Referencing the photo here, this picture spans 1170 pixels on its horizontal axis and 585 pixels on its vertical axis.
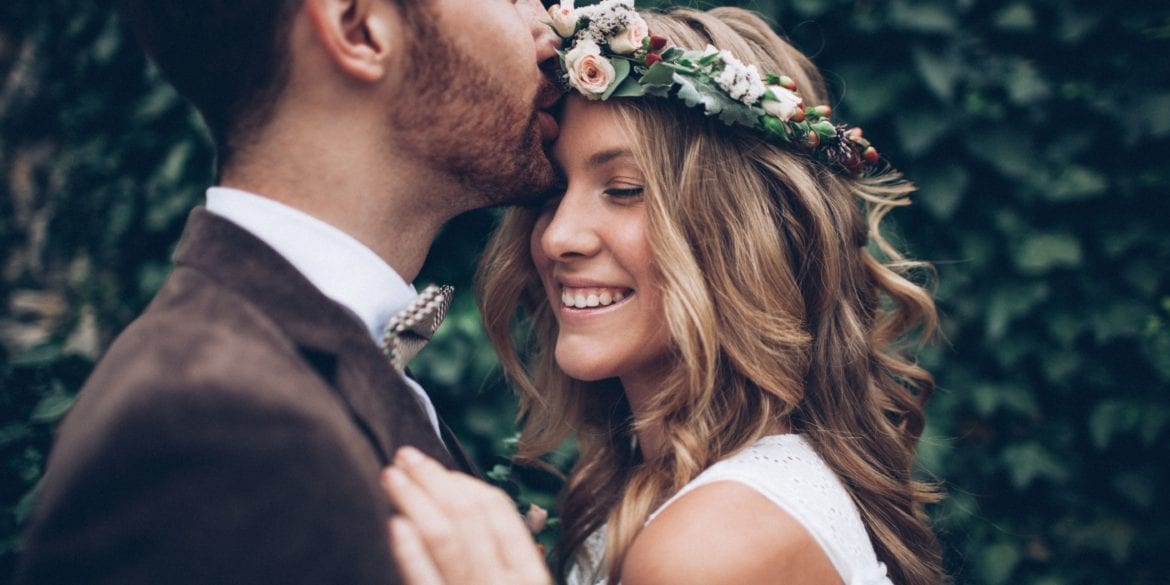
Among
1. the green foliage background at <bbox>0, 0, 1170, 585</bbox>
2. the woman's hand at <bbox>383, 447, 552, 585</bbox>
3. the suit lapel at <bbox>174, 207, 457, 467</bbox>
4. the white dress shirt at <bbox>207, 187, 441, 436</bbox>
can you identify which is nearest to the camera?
the woman's hand at <bbox>383, 447, 552, 585</bbox>

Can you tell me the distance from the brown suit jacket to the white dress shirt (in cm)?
23

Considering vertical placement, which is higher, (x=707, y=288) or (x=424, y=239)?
(x=424, y=239)

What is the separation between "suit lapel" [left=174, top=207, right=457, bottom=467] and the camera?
1397 millimetres

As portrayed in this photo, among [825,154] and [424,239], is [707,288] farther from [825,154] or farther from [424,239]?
[424,239]

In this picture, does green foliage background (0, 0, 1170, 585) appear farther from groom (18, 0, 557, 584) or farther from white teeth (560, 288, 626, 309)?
groom (18, 0, 557, 584)

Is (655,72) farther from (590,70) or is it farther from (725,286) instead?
(725,286)

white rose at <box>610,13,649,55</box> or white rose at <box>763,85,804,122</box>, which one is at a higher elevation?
white rose at <box>610,13,649,55</box>

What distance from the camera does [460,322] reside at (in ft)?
9.85

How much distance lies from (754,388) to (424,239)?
941 mm

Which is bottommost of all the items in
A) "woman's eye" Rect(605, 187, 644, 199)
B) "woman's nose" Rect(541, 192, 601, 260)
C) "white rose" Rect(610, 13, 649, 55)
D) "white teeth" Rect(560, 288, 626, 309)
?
"white teeth" Rect(560, 288, 626, 309)

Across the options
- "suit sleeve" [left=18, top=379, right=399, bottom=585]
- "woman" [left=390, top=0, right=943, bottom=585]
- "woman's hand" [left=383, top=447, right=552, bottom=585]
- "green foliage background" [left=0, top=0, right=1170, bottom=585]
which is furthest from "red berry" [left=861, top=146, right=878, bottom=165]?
"suit sleeve" [left=18, top=379, right=399, bottom=585]

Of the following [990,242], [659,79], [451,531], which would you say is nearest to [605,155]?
[659,79]

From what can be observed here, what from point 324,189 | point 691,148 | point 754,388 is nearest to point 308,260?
point 324,189

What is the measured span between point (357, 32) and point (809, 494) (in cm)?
140
